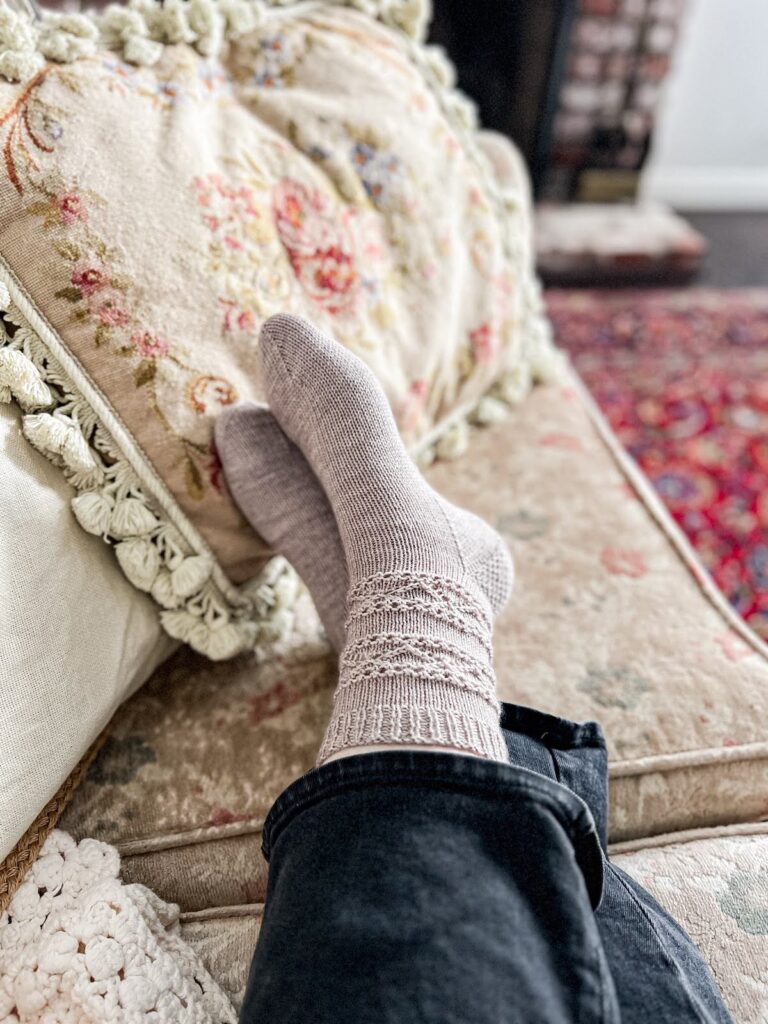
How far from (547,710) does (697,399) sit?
3.37ft

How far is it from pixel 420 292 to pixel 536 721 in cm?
44

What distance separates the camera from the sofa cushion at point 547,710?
0.57 meters

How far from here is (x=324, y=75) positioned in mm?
772

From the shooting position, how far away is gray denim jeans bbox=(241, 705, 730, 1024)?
14.7 inches

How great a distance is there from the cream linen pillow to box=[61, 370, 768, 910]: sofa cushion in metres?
0.06

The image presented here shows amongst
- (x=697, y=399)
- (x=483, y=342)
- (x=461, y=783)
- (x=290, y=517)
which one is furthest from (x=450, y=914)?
(x=697, y=399)

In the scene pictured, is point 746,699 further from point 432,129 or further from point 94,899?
point 432,129

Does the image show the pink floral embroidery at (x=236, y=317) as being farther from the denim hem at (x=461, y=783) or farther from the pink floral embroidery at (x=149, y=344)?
the denim hem at (x=461, y=783)

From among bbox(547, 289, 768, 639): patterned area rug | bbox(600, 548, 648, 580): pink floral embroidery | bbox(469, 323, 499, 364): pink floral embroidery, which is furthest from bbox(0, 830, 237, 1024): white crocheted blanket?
bbox(547, 289, 768, 639): patterned area rug

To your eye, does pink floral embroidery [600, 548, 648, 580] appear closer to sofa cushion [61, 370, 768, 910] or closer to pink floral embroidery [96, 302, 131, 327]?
sofa cushion [61, 370, 768, 910]

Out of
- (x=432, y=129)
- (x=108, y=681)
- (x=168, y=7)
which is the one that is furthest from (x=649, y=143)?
(x=108, y=681)

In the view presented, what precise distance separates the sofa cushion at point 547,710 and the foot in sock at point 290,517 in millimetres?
63

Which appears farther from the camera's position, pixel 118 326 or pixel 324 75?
pixel 324 75

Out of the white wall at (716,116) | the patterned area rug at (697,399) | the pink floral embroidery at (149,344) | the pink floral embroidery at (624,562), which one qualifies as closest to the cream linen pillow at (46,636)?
the pink floral embroidery at (149,344)
